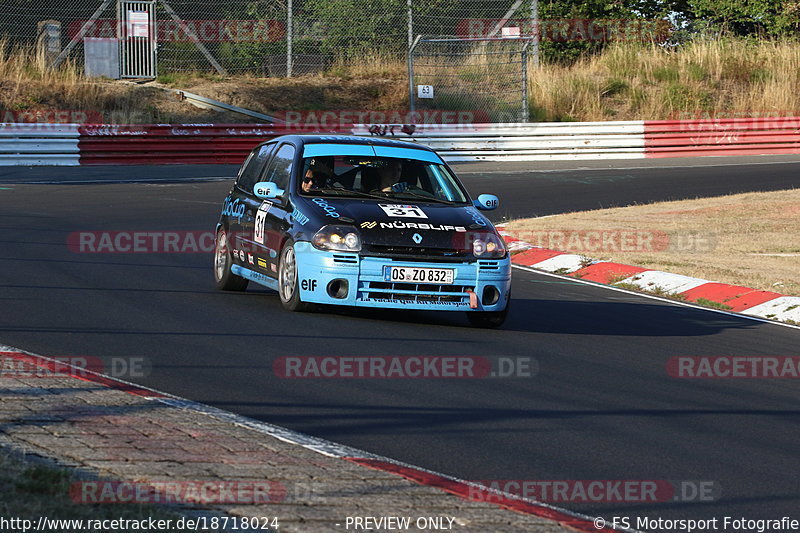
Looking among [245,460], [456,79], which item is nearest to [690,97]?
[456,79]

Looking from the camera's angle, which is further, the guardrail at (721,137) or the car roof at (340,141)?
the guardrail at (721,137)

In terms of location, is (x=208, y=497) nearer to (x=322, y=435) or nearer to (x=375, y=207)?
(x=322, y=435)

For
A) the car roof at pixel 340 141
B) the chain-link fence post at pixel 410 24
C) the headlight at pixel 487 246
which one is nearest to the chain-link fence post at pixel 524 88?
the chain-link fence post at pixel 410 24

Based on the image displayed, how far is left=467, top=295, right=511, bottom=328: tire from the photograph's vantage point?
10.9 m

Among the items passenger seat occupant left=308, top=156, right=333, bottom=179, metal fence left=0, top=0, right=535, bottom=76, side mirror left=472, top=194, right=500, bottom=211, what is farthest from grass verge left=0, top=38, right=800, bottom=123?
side mirror left=472, top=194, right=500, bottom=211

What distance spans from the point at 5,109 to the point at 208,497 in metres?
27.3

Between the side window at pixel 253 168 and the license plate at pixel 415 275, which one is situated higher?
the side window at pixel 253 168

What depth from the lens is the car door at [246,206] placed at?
1186 centimetres

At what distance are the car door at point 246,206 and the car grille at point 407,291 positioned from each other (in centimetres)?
165

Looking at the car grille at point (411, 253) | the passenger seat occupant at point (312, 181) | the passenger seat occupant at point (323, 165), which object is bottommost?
the car grille at point (411, 253)

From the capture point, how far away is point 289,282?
35.9 ft

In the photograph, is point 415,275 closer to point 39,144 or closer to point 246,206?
point 246,206

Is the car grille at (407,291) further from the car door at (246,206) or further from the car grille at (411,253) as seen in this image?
the car door at (246,206)

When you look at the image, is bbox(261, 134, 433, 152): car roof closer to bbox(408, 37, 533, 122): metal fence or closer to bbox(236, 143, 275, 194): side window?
bbox(236, 143, 275, 194): side window
